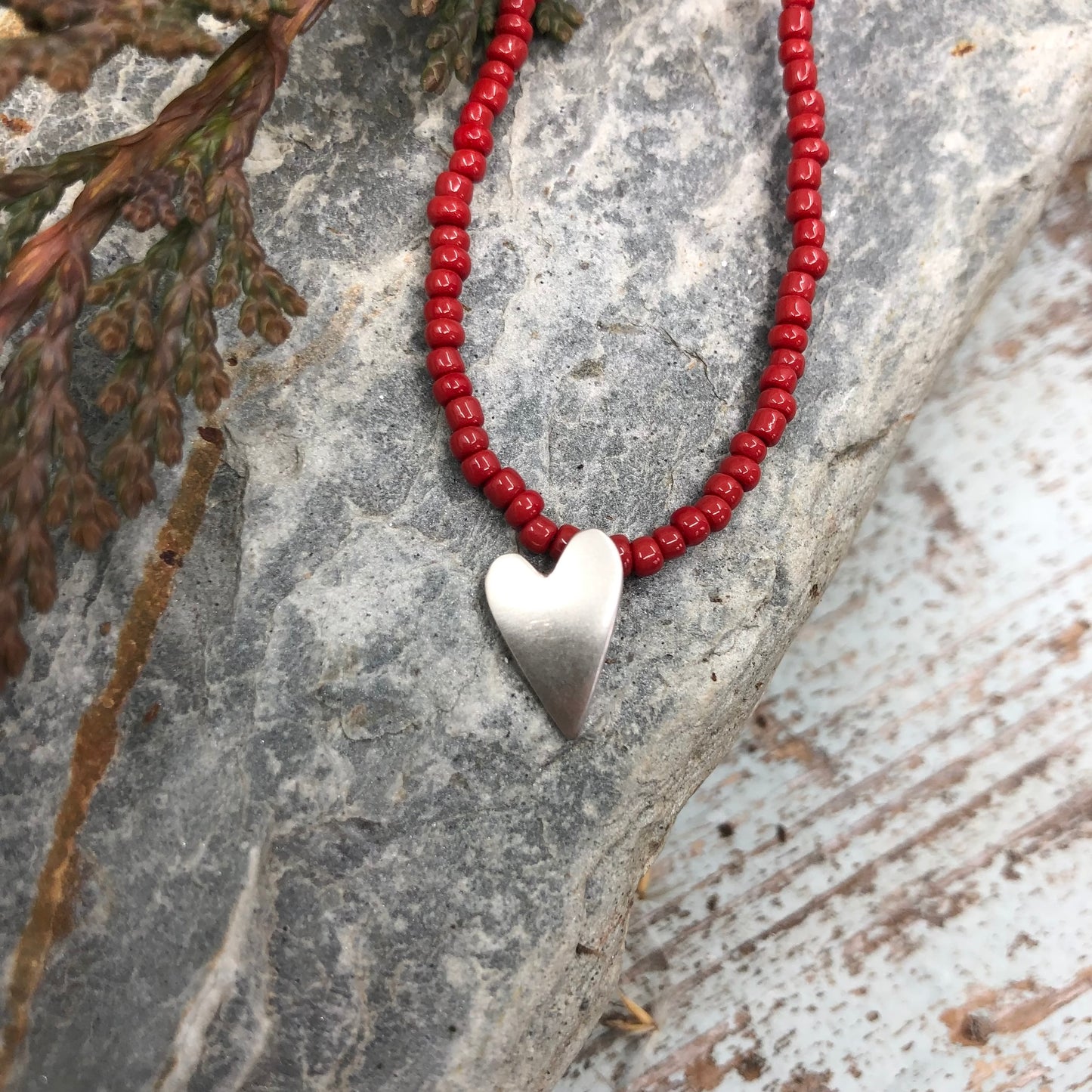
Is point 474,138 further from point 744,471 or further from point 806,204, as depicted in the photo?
point 744,471

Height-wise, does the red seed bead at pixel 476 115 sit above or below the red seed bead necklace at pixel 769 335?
above

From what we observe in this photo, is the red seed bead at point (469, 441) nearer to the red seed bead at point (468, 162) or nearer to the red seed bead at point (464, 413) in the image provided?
the red seed bead at point (464, 413)

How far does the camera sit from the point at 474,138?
224cm

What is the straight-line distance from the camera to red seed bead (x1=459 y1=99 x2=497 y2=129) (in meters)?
2.25

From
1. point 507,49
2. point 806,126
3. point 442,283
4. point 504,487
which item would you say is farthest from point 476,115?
point 504,487

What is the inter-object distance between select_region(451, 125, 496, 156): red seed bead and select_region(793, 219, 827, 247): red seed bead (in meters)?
0.72

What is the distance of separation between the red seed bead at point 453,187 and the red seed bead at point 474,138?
7cm

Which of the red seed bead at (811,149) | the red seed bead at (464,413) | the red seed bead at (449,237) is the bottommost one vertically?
the red seed bead at (464,413)

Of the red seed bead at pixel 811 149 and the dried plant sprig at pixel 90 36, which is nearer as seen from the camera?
the dried plant sprig at pixel 90 36

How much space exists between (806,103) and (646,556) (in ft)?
3.67

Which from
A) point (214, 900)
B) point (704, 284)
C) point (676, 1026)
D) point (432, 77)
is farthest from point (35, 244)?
point (676, 1026)

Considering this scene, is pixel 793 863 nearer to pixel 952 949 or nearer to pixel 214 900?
pixel 952 949

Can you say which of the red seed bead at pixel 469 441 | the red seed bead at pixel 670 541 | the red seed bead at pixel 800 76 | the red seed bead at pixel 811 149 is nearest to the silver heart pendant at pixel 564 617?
the red seed bead at pixel 670 541

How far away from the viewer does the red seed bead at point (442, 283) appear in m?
2.17
